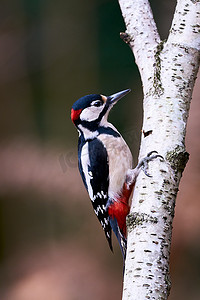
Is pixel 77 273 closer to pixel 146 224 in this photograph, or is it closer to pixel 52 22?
pixel 52 22

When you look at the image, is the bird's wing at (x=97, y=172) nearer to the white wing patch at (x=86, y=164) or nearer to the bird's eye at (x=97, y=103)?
the white wing patch at (x=86, y=164)

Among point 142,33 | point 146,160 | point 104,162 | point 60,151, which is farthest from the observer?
point 60,151

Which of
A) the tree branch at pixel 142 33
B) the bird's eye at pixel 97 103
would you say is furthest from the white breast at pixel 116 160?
the tree branch at pixel 142 33

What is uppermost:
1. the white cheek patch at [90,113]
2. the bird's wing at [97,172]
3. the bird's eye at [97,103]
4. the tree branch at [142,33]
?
the tree branch at [142,33]

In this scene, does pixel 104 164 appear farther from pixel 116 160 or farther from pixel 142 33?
pixel 142 33

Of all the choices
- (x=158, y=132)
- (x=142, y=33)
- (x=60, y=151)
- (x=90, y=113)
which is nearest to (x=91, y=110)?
(x=90, y=113)

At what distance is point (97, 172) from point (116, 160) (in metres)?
0.07

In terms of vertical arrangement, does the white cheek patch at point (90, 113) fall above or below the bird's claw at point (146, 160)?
above

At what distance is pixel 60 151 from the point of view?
8.55ft

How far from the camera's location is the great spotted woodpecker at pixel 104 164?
52.8 inches

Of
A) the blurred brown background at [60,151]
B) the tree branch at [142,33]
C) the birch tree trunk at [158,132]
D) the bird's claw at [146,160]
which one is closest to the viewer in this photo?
the birch tree trunk at [158,132]

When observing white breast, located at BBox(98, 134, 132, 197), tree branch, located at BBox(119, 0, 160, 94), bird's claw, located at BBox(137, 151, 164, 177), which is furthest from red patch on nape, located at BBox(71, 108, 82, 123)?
bird's claw, located at BBox(137, 151, 164, 177)

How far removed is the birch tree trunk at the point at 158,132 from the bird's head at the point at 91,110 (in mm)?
216

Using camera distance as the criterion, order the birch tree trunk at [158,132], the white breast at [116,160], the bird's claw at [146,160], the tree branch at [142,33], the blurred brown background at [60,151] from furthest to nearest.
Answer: the blurred brown background at [60,151] → the white breast at [116,160] → the tree branch at [142,33] → the bird's claw at [146,160] → the birch tree trunk at [158,132]
